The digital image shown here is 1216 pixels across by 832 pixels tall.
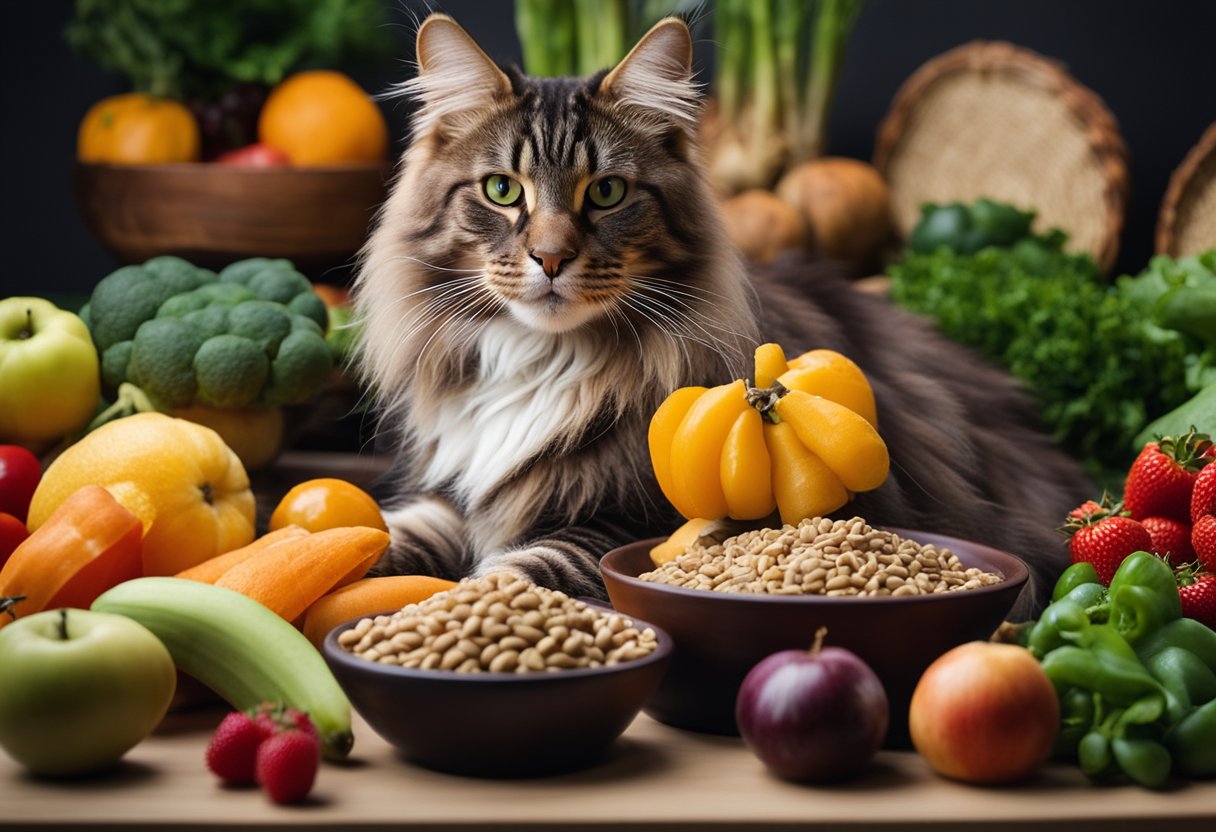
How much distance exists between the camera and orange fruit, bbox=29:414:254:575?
1719 mm

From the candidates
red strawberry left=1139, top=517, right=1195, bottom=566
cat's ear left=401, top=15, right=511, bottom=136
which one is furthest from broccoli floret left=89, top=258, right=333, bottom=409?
red strawberry left=1139, top=517, right=1195, bottom=566

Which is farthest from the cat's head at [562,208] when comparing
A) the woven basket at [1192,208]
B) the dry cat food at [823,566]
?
the woven basket at [1192,208]

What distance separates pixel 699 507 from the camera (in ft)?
5.30

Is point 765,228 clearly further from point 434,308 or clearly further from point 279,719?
point 279,719

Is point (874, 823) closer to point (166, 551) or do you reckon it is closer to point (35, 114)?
point (166, 551)

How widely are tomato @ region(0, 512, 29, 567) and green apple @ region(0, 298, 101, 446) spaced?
15.0 inches

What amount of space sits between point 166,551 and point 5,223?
2235 mm

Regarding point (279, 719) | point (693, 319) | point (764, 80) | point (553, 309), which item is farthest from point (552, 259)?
point (764, 80)

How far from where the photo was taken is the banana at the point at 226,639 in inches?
53.6

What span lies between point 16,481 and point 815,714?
1213 mm

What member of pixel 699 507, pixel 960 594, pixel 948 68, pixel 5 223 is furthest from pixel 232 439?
pixel 948 68

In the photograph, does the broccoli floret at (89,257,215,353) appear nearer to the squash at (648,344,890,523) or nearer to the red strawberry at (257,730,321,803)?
the squash at (648,344,890,523)

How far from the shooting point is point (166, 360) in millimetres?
2172

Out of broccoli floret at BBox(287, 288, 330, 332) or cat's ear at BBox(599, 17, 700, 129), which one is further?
broccoli floret at BBox(287, 288, 330, 332)
